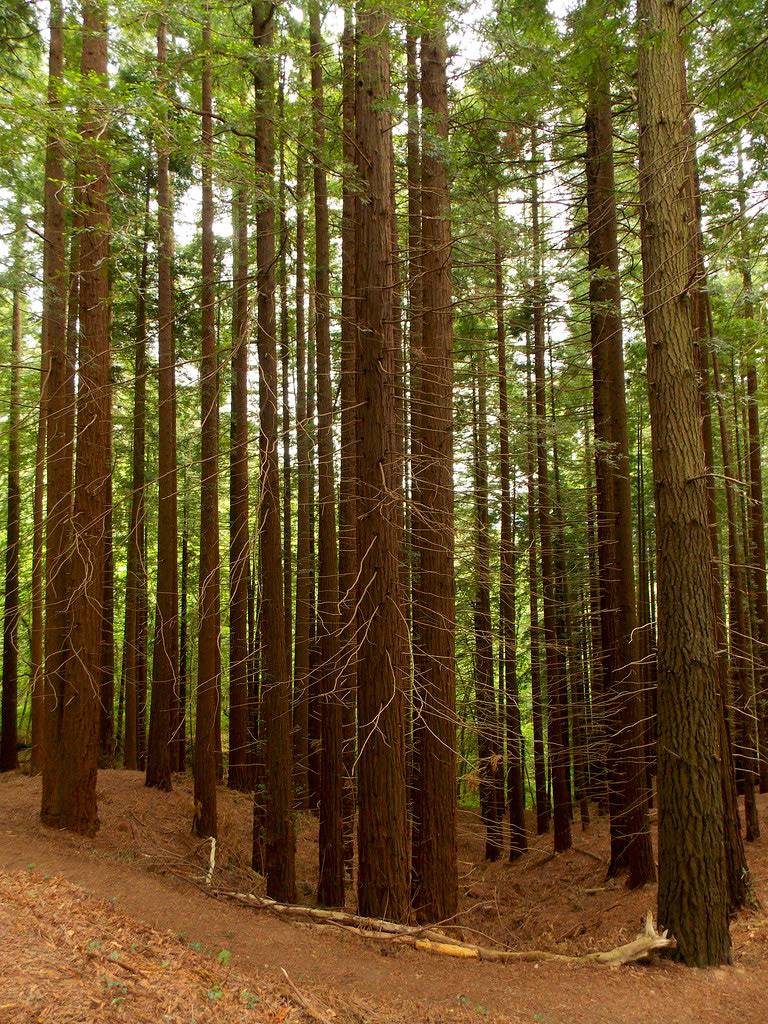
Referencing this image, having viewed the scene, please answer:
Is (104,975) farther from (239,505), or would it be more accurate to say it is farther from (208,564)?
(239,505)

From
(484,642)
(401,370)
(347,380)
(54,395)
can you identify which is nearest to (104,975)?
(401,370)

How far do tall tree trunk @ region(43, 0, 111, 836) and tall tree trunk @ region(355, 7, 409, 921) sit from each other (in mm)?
4123

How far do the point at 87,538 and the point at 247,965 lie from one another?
18.5ft

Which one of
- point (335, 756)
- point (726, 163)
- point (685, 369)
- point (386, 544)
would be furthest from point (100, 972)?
point (726, 163)

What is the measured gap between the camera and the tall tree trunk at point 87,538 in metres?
9.12

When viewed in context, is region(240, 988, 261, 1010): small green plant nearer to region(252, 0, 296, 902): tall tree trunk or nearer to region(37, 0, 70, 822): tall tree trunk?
region(252, 0, 296, 902): tall tree trunk

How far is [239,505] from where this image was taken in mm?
12180

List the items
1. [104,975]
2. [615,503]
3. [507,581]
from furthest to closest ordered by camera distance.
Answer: [615,503], [507,581], [104,975]

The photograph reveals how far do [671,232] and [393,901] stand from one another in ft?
22.5

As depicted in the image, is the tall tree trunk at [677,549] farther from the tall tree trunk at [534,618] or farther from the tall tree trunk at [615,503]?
the tall tree trunk at [534,618]

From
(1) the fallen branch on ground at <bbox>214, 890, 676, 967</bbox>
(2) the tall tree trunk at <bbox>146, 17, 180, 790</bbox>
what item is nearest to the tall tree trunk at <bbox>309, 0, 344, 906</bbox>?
(2) the tall tree trunk at <bbox>146, 17, 180, 790</bbox>

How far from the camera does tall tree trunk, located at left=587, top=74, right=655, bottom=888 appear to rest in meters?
Result: 10.2

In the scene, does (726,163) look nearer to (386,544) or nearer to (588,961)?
(386,544)

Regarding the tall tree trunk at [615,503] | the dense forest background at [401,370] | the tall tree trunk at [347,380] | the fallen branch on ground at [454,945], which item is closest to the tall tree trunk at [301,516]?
the dense forest background at [401,370]
